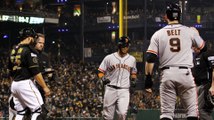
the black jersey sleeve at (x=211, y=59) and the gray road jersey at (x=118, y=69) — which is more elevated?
the black jersey sleeve at (x=211, y=59)

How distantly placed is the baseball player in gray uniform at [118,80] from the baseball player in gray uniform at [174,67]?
11.3 ft

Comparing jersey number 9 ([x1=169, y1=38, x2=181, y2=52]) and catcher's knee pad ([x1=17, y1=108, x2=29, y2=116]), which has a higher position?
jersey number 9 ([x1=169, y1=38, x2=181, y2=52])

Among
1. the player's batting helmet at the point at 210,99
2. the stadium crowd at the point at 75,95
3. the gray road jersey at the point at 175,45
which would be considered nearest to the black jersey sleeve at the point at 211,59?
the player's batting helmet at the point at 210,99

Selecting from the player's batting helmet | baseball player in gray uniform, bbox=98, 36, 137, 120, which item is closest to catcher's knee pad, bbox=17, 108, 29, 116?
baseball player in gray uniform, bbox=98, 36, 137, 120

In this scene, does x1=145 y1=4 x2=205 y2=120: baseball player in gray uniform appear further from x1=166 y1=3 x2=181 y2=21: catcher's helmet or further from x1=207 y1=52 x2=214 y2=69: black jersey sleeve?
x1=207 y1=52 x2=214 y2=69: black jersey sleeve

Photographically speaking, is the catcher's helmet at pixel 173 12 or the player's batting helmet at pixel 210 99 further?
the player's batting helmet at pixel 210 99

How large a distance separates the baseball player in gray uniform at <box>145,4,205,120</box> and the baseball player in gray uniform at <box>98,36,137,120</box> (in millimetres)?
3446

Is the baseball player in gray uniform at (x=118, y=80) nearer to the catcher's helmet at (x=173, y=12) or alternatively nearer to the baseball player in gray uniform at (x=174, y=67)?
the baseball player in gray uniform at (x=174, y=67)

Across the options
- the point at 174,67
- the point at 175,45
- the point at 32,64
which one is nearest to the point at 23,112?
the point at 32,64

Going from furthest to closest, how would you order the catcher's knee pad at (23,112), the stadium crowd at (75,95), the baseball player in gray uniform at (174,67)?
the stadium crowd at (75,95) < the catcher's knee pad at (23,112) < the baseball player in gray uniform at (174,67)

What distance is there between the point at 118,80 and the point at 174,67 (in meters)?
3.66

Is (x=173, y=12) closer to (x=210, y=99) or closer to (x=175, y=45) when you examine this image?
(x=175, y=45)

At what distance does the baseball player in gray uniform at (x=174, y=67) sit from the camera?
761 cm

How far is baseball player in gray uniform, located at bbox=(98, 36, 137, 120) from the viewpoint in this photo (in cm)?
1112
